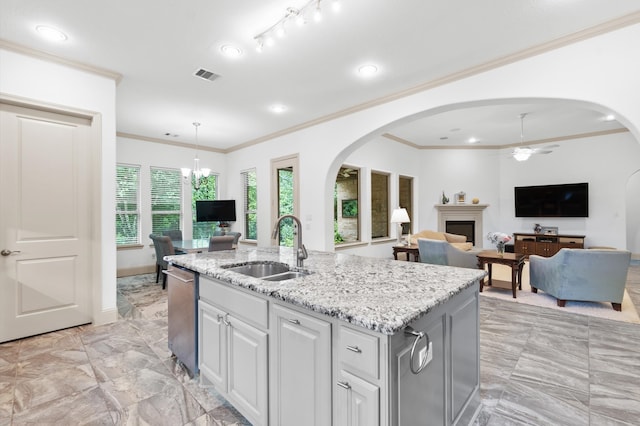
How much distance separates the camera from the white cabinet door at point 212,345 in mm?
1851

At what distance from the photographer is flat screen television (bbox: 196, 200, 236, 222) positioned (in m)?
6.51

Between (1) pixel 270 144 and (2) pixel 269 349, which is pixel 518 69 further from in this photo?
(1) pixel 270 144

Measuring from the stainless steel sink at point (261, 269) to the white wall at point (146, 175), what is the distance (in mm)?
4835

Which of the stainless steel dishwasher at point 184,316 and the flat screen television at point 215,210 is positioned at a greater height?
the flat screen television at point 215,210

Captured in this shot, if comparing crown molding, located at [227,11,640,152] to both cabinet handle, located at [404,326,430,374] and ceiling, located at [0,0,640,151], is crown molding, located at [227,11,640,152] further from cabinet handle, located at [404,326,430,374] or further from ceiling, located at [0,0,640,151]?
cabinet handle, located at [404,326,430,374]

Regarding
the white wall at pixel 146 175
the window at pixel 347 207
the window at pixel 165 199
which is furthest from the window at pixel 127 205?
the window at pixel 347 207

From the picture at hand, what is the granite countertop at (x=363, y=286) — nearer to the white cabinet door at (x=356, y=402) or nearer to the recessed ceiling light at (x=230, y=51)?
the white cabinet door at (x=356, y=402)

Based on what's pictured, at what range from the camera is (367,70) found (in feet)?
10.9

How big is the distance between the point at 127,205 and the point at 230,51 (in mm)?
4450

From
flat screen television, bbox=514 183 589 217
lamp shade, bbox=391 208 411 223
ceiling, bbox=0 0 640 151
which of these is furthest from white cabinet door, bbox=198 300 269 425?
flat screen television, bbox=514 183 589 217

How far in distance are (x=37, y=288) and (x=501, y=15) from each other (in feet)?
16.1

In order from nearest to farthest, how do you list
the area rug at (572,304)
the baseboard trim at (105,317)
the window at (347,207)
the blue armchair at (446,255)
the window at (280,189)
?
the baseboard trim at (105,317) < the area rug at (572,304) < the blue armchair at (446,255) < the window at (280,189) < the window at (347,207)

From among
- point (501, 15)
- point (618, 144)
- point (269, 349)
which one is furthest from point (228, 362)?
point (618, 144)

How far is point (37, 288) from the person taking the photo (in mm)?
2992
